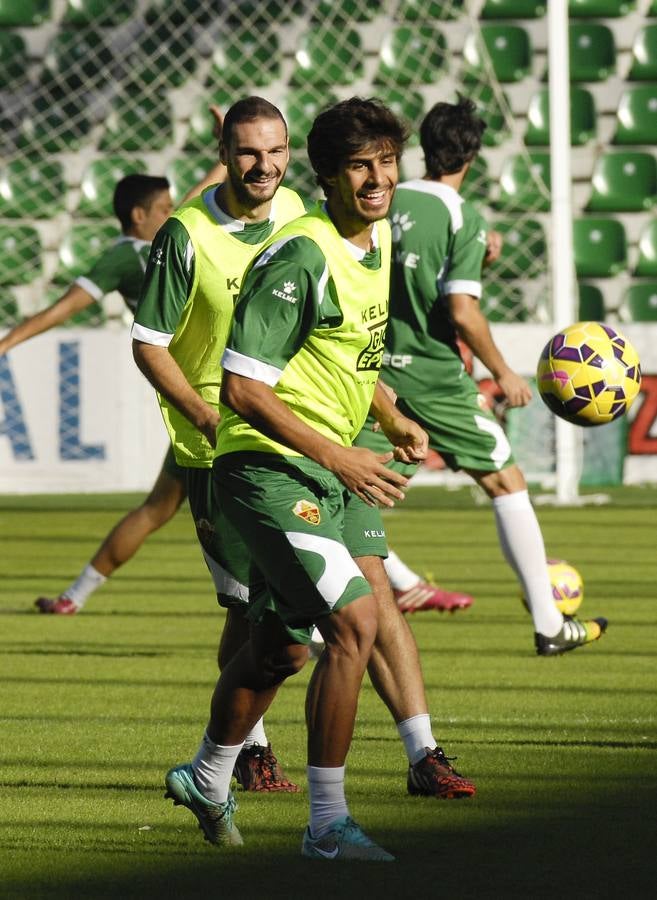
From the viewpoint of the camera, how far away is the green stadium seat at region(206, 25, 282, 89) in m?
18.2

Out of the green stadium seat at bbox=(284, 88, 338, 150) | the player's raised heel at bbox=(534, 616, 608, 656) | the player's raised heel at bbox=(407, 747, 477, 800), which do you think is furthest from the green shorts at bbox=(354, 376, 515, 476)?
the green stadium seat at bbox=(284, 88, 338, 150)

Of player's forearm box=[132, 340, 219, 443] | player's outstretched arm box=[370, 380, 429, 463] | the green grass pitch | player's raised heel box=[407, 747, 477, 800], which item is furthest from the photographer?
player's forearm box=[132, 340, 219, 443]

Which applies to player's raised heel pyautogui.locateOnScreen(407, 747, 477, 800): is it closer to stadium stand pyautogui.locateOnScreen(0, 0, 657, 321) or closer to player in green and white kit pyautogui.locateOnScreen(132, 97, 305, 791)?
player in green and white kit pyautogui.locateOnScreen(132, 97, 305, 791)

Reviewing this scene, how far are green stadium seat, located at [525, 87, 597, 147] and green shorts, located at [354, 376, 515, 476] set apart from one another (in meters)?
11.9

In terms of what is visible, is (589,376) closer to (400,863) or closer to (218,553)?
(218,553)

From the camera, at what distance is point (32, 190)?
59.6 ft

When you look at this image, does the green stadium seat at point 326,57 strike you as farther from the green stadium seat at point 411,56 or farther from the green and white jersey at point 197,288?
the green and white jersey at point 197,288

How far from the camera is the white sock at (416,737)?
439cm

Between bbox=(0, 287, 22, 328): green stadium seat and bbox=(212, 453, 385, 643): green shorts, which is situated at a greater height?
bbox=(212, 453, 385, 643): green shorts

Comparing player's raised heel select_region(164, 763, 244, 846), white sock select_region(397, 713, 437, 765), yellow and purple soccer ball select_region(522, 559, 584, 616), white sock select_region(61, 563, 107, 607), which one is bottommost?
white sock select_region(61, 563, 107, 607)

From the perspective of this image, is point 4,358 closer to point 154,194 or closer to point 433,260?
point 154,194

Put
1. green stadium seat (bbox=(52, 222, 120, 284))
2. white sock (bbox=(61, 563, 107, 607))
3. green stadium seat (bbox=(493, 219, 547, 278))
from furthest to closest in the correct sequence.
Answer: green stadium seat (bbox=(52, 222, 120, 284)) → green stadium seat (bbox=(493, 219, 547, 278)) → white sock (bbox=(61, 563, 107, 607))

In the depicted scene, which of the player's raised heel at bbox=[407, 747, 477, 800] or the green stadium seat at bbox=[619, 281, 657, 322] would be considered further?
the green stadium seat at bbox=[619, 281, 657, 322]

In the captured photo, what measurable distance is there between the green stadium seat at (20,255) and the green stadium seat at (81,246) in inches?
9.2
